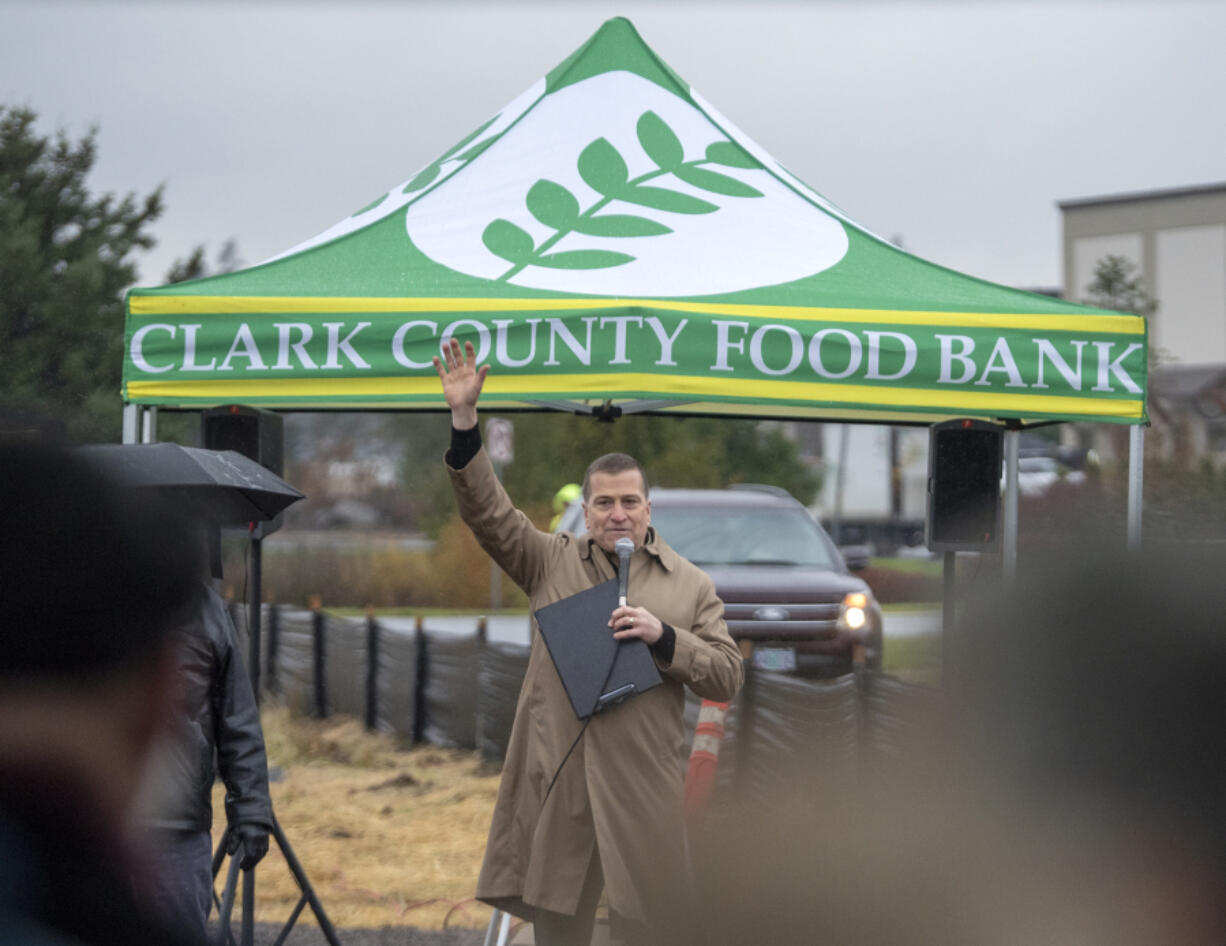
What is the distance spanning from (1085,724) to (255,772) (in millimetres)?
2614

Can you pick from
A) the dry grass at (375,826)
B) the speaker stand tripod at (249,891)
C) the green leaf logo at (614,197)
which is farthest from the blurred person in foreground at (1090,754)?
the dry grass at (375,826)

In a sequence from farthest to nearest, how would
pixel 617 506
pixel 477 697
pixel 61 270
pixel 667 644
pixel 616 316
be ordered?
pixel 61 270 < pixel 477 697 < pixel 616 316 < pixel 617 506 < pixel 667 644

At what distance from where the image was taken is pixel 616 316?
439cm

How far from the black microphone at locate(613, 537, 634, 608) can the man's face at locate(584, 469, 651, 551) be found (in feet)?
0.37

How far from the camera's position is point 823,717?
654 cm

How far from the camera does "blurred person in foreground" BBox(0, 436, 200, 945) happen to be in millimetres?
1125

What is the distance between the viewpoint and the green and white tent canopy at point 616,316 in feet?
14.5

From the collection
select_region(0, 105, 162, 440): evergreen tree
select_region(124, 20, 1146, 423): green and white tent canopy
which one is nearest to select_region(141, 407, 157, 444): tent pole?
select_region(124, 20, 1146, 423): green and white tent canopy

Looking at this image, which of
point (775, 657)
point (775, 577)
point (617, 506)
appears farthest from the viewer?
point (775, 577)

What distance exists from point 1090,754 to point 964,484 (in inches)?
172

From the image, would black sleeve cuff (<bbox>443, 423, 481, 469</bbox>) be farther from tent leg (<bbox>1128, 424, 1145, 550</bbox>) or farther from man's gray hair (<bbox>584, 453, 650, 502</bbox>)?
tent leg (<bbox>1128, 424, 1145, 550</bbox>)

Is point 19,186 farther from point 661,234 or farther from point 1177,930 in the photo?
point 1177,930

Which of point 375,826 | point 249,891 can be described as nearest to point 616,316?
point 249,891

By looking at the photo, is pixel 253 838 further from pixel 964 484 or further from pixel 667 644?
pixel 964 484
